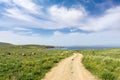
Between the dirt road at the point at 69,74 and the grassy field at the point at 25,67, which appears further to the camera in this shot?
the grassy field at the point at 25,67

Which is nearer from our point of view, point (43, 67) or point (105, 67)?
point (105, 67)

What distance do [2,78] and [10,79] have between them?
3.70 ft

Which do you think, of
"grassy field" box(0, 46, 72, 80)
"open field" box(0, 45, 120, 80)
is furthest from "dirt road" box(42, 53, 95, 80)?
"grassy field" box(0, 46, 72, 80)

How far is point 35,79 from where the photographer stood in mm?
18750

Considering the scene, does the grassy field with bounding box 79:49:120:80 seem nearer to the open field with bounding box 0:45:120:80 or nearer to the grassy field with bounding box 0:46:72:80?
the open field with bounding box 0:45:120:80

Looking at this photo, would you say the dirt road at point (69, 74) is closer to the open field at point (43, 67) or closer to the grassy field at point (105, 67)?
the open field at point (43, 67)

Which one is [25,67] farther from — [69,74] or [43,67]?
[69,74]

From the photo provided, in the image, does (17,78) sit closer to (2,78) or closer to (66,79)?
(2,78)

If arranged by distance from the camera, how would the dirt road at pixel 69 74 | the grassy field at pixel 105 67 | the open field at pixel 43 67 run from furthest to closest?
1. the dirt road at pixel 69 74
2. the open field at pixel 43 67
3. the grassy field at pixel 105 67

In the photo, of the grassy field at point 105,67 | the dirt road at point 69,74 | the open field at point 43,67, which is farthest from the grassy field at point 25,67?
the grassy field at point 105,67

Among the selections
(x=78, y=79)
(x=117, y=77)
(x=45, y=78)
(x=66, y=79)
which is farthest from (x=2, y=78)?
(x=117, y=77)

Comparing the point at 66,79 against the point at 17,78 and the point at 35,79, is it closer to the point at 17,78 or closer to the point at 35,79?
the point at 35,79

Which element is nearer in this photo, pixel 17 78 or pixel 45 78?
pixel 17 78

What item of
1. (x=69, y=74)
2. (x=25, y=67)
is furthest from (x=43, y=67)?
(x=69, y=74)
